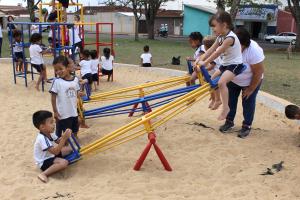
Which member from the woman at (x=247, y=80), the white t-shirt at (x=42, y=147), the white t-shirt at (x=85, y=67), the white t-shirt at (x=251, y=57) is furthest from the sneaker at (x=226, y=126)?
the white t-shirt at (x=85, y=67)

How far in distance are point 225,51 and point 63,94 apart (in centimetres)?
201

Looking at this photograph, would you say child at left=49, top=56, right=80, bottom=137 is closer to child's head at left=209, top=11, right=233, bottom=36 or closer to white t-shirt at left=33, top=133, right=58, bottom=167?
white t-shirt at left=33, top=133, right=58, bottom=167

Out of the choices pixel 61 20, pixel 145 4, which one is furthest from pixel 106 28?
pixel 61 20

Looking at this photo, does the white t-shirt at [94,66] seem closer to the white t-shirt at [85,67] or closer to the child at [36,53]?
the white t-shirt at [85,67]

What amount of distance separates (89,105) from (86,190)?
3832 millimetres

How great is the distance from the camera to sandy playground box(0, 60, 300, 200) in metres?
3.67

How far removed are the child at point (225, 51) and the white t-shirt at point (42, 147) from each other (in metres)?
2.05

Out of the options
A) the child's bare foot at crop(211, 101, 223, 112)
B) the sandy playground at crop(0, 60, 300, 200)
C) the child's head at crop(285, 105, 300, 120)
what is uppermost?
the child's bare foot at crop(211, 101, 223, 112)

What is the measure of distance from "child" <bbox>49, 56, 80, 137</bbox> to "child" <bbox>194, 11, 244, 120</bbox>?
5.21ft

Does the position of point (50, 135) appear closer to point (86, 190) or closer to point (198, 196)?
point (86, 190)

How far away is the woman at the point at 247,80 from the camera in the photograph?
4988 mm

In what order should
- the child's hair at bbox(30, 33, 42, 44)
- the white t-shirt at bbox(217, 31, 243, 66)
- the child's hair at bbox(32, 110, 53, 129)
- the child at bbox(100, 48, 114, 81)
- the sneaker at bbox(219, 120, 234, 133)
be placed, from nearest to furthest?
the child's hair at bbox(32, 110, 53, 129) < the white t-shirt at bbox(217, 31, 243, 66) < the sneaker at bbox(219, 120, 234, 133) < the child's hair at bbox(30, 33, 42, 44) < the child at bbox(100, 48, 114, 81)

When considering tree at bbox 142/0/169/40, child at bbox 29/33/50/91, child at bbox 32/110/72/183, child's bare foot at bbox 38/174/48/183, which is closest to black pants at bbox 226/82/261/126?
child at bbox 32/110/72/183

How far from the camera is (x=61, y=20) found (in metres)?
11.1
